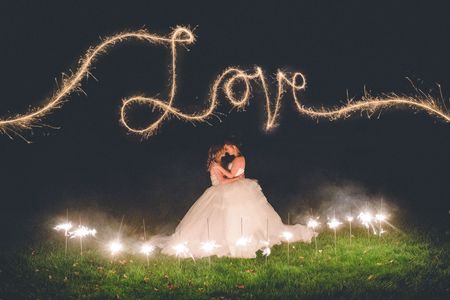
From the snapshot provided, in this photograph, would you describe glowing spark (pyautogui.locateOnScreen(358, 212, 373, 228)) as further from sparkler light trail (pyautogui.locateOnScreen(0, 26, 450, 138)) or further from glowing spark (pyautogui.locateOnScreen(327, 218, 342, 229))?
sparkler light trail (pyautogui.locateOnScreen(0, 26, 450, 138))

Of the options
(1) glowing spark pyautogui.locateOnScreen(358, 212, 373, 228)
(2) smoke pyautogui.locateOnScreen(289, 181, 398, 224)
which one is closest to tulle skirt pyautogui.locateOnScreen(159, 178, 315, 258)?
(1) glowing spark pyautogui.locateOnScreen(358, 212, 373, 228)

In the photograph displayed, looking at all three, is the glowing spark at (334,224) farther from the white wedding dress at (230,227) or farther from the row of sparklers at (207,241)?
the white wedding dress at (230,227)

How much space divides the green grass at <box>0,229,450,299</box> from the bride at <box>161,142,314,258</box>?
314 millimetres

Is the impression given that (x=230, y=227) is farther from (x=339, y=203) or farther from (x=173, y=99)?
(x=173, y=99)

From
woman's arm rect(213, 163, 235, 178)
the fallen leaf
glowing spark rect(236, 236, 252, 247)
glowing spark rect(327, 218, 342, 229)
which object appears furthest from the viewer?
glowing spark rect(327, 218, 342, 229)

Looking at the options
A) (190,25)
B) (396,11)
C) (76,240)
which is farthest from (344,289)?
(396,11)

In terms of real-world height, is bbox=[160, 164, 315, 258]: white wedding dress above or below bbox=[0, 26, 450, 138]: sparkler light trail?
below

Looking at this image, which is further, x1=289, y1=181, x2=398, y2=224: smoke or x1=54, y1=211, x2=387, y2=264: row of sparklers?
x1=289, y1=181, x2=398, y2=224: smoke

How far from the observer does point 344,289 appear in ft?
21.9

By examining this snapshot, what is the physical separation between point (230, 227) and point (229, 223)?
0.08 meters

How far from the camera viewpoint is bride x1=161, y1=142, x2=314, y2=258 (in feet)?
27.8

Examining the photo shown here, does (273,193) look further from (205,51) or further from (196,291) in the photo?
(196,291)

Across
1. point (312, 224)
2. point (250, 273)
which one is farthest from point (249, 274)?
point (312, 224)

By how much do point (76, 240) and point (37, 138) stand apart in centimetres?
608
